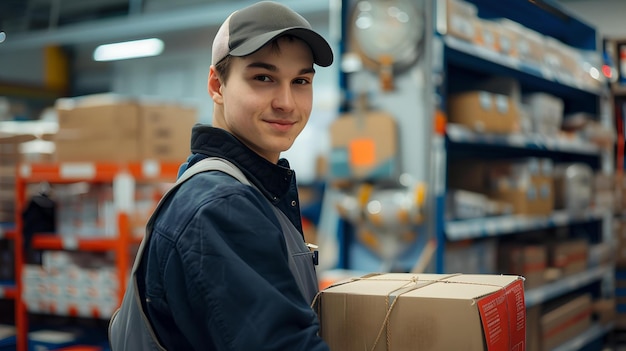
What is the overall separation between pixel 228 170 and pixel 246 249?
186mm

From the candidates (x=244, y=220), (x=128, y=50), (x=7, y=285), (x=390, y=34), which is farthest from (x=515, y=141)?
(x=128, y=50)

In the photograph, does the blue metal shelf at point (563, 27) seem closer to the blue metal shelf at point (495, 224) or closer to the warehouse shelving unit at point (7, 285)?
the blue metal shelf at point (495, 224)

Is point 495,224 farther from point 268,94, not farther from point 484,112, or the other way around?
point 268,94

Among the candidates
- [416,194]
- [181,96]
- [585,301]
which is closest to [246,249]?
[416,194]

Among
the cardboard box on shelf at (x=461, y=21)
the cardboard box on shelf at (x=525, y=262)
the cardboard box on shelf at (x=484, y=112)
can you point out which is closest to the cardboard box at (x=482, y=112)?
the cardboard box on shelf at (x=484, y=112)

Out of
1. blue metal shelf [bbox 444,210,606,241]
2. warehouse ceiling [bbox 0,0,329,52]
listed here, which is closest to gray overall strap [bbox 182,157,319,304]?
blue metal shelf [bbox 444,210,606,241]

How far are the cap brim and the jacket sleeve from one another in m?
0.28

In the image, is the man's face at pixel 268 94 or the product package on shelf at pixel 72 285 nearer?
the man's face at pixel 268 94

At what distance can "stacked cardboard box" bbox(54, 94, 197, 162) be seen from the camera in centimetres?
380

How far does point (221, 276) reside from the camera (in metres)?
1.09

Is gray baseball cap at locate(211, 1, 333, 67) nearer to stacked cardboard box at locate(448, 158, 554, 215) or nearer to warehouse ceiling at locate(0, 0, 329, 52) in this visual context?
stacked cardboard box at locate(448, 158, 554, 215)

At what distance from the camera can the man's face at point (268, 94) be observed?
1285 mm

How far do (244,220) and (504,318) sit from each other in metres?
0.64

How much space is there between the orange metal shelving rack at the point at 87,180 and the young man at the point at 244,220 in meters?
2.41
